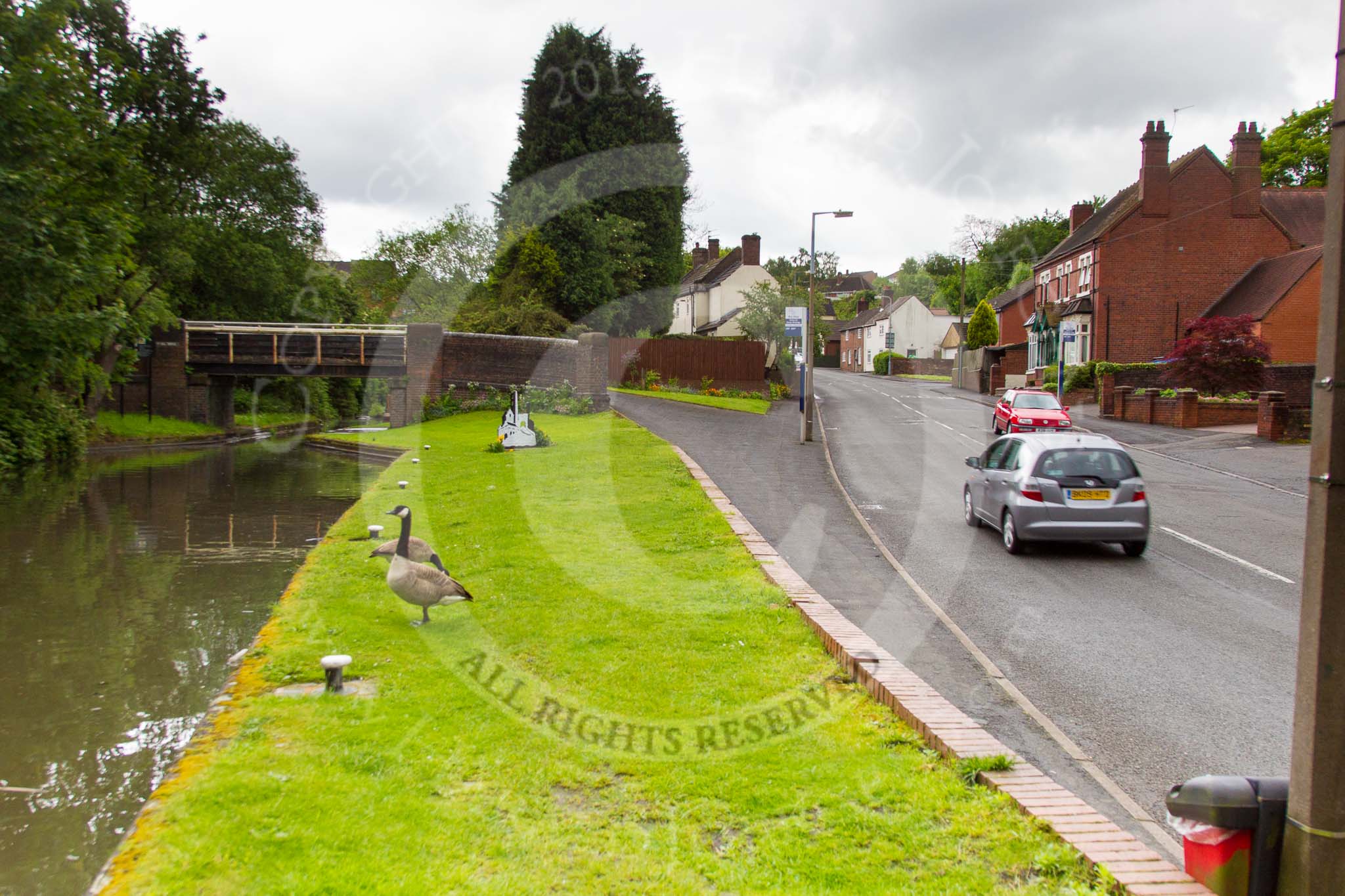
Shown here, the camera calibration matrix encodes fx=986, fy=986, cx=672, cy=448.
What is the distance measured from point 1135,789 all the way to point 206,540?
1499cm

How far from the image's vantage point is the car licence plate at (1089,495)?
43.0 feet

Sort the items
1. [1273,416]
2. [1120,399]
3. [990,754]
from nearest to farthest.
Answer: [990,754]
[1273,416]
[1120,399]

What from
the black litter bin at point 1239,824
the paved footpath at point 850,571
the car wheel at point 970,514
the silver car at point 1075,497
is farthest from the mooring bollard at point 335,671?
the car wheel at point 970,514

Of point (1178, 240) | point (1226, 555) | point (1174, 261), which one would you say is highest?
point (1178, 240)

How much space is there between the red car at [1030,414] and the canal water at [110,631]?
1900 cm

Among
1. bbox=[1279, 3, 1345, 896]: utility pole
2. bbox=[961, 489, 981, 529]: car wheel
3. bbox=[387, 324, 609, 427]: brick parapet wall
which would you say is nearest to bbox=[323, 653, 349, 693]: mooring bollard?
bbox=[1279, 3, 1345, 896]: utility pole

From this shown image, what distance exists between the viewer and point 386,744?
19.5 ft

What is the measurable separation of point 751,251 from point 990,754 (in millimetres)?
74747

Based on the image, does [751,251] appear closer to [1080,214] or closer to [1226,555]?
[1080,214]

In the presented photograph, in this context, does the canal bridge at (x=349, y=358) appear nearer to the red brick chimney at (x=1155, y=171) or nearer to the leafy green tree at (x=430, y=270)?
the leafy green tree at (x=430, y=270)

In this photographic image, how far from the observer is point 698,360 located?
47938 millimetres

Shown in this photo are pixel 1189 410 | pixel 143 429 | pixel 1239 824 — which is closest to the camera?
pixel 1239 824

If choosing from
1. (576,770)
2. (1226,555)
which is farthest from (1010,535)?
(576,770)

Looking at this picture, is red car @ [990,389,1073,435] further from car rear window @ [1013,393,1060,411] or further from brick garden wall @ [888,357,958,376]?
brick garden wall @ [888,357,958,376]
